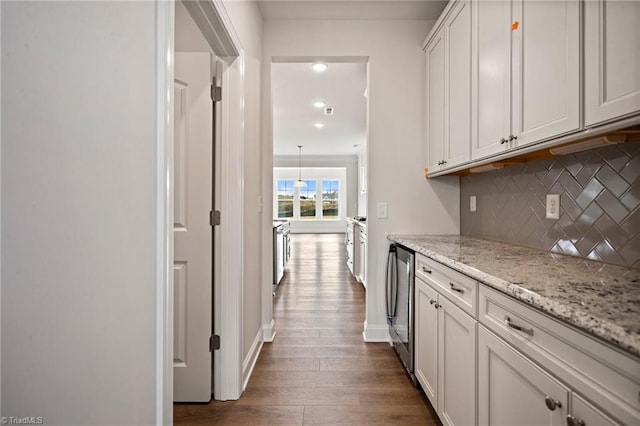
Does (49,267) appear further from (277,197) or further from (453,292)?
(277,197)

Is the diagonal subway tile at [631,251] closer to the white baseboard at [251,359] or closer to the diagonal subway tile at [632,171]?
the diagonal subway tile at [632,171]

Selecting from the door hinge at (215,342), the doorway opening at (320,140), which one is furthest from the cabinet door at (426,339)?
the doorway opening at (320,140)

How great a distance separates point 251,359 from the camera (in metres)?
2.13

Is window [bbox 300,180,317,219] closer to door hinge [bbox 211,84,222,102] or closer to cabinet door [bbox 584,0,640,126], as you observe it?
door hinge [bbox 211,84,222,102]


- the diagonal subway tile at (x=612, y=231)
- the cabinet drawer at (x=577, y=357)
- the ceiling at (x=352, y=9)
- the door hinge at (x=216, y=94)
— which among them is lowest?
the cabinet drawer at (x=577, y=357)

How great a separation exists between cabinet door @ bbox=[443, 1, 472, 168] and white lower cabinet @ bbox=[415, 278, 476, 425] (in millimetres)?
893

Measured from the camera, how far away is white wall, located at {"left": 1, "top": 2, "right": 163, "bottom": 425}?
0.80 m

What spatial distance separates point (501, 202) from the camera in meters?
2.00

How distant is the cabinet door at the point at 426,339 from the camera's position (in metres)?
1.59

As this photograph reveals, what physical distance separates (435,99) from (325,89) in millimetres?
2146

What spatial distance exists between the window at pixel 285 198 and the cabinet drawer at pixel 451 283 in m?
9.37

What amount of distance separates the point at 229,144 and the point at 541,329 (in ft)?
5.32

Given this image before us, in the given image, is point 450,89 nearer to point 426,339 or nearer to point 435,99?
point 435,99

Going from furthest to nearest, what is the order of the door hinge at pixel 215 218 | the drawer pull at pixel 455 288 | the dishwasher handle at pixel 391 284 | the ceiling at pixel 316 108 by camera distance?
1. the ceiling at pixel 316 108
2. the dishwasher handle at pixel 391 284
3. the door hinge at pixel 215 218
4. the drawer pull at pixel 455 288
